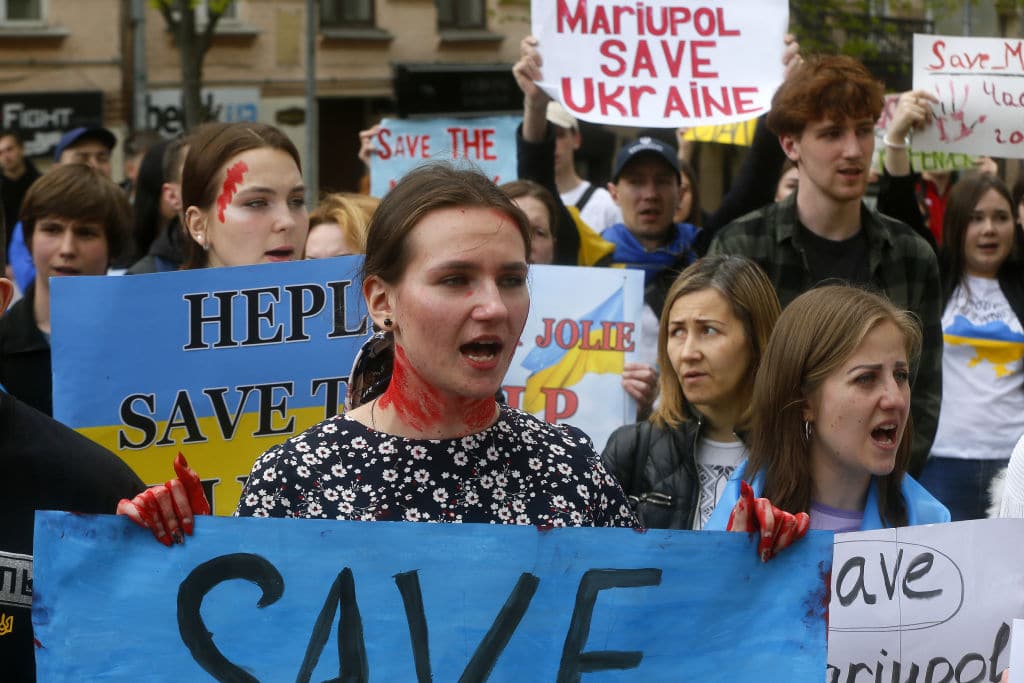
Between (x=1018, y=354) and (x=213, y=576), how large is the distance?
464 centimetres

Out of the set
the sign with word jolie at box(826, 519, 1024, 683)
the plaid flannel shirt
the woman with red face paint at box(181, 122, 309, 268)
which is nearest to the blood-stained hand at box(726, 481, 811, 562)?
the sign with word jolie at box(826, 519, 1024, 683)

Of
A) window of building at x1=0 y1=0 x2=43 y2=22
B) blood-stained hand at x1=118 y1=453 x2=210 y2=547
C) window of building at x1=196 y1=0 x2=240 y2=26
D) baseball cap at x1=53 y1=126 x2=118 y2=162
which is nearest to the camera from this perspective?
blood-stained hand at x1=118 y1=453 x2=210 y2=547

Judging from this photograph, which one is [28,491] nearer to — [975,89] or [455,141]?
[975,89]

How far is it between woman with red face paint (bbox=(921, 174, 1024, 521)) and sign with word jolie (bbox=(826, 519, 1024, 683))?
10.2ft

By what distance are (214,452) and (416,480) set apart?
145cm

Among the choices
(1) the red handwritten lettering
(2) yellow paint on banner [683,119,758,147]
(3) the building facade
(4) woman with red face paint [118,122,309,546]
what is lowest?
(3) the building facade

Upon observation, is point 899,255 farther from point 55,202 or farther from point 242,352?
point 55,202

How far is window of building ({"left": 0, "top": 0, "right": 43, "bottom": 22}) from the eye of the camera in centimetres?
2462

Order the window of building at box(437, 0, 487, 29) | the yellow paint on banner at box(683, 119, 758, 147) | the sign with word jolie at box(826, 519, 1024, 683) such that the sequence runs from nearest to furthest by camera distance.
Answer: the sign with word jolie at box(826, 519, 1024, 683) < the yellow paint on banner at box(683, 119, 758, 147) < the window of building at box(437, 0, 487, 29)

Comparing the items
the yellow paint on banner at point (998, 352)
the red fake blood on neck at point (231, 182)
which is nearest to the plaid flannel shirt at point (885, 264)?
the red fake blood on neck at point (231, 182)

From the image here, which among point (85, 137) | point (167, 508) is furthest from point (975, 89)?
point (85, 137)

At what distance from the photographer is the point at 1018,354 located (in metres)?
6.38

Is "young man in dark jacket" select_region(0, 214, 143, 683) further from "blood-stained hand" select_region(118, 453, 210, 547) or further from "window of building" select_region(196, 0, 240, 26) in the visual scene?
"window of building" select_region(196, 0, 240, 26)

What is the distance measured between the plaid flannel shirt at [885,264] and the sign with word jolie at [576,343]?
55 cm
